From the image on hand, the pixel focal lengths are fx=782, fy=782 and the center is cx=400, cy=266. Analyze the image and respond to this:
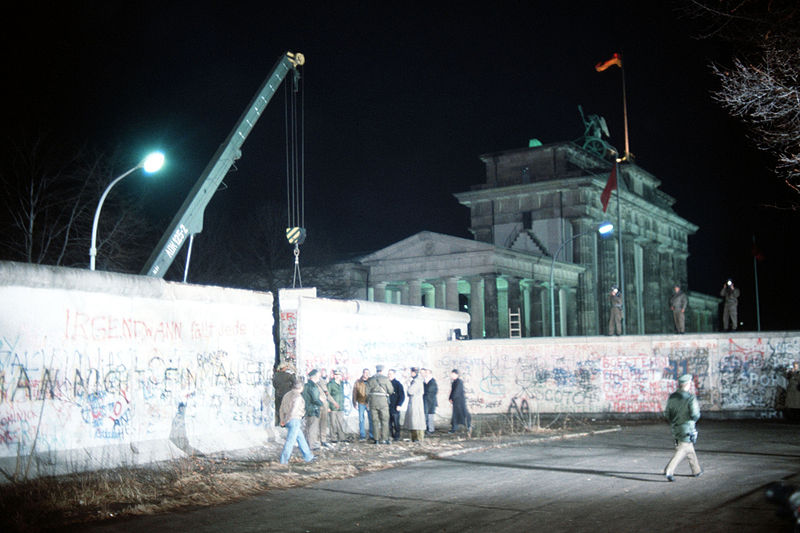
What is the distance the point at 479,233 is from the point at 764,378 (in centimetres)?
4751

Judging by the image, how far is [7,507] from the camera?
31.9ft

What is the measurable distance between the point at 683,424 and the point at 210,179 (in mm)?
15659

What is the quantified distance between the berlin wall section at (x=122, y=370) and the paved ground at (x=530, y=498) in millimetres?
3651

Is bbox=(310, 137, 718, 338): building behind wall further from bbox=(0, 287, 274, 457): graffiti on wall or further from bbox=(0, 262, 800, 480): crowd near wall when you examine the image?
bbox=(0, 287, 274, 457): graffiti on wall

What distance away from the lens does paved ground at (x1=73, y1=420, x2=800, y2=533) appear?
29.2 ft

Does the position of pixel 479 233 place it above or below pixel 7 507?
above

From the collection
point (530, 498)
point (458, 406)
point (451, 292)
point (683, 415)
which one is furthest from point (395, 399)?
point (451, 292)

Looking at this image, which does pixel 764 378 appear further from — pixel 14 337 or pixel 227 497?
pixel 14 337

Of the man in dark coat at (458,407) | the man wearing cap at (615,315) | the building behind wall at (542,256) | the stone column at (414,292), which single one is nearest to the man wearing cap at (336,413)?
the man in dark coat at (458,407)

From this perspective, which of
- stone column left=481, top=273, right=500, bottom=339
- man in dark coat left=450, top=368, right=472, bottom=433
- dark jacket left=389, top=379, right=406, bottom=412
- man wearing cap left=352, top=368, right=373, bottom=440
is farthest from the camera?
stone column left=481, top=273, right=500, bottom=339

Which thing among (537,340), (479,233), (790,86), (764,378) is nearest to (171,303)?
(790,86)

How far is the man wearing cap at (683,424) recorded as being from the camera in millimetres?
11594

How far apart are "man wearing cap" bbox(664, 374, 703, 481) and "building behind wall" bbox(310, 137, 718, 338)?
37952 mm

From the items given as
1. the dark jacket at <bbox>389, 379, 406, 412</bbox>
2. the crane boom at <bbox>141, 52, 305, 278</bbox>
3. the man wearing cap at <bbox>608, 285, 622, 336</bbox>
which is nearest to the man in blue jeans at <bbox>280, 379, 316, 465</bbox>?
the dark jacket at <bbox>389, 379, 406, 412</bbox>
